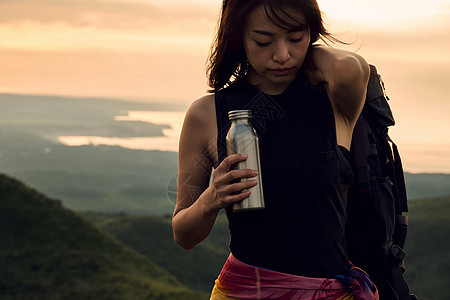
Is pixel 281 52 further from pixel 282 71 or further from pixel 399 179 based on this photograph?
pixel 399 179

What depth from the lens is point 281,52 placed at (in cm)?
408

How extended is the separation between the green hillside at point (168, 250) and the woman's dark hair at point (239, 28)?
154ft

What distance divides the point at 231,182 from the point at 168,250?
175 ft

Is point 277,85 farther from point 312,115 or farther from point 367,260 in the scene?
point 367,260

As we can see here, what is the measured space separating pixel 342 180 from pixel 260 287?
2.62 feet

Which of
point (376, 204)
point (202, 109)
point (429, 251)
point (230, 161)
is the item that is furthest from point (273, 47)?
point (429, 251)

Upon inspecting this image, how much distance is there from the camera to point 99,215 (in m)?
72.8

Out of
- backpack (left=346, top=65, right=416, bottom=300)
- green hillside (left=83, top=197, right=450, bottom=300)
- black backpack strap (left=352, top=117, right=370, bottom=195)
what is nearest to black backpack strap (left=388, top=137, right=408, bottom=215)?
backpack (left=346, top=65, right=416, bottom=300)

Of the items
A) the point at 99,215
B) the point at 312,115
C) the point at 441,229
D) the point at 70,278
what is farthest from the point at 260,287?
the point at 99,215

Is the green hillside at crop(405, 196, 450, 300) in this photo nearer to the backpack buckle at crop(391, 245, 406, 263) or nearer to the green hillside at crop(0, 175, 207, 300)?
the green hillside at crop(0, 175, 207, 300)

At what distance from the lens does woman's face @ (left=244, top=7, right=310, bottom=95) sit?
4.10 meters

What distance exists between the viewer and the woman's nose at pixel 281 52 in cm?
408

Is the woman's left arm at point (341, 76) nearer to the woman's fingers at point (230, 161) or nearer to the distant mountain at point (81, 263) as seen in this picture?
the woman's fingers at point (230, 161)

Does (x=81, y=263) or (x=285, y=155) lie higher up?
(x=285, y=155)
